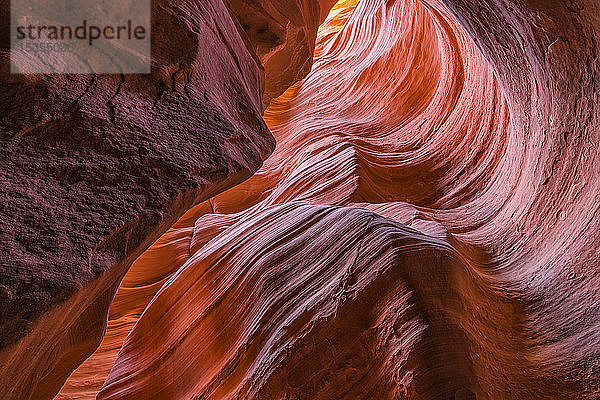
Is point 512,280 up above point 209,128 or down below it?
below

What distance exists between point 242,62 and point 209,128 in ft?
3.04

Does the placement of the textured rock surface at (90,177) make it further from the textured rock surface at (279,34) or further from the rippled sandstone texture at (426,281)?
the textured rock surface at (279,34)

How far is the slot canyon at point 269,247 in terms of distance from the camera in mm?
1623

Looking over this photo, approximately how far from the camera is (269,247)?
2.68 m

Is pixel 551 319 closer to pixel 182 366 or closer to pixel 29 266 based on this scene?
pixel 182 366

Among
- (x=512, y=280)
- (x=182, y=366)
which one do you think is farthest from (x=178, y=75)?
(x=512, y=280)

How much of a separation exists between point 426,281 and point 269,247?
2.95ft

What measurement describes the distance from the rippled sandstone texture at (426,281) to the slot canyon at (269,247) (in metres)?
0.01

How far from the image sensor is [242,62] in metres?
2.86

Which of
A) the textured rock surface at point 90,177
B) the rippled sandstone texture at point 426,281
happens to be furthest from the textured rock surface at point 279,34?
the textured rock surface at point 90,177

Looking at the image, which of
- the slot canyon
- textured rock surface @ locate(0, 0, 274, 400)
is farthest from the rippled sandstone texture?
textured rock surface @ locate(0, 0, 274, 400)

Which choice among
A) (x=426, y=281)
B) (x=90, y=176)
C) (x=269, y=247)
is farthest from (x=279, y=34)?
(x=90, y=176)

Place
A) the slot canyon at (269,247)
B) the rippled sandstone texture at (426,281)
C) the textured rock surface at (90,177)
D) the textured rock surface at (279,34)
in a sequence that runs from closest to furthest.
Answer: the textured rock surface at (90,177) → the slot canyon at (269,247) → the rippled sandstone texture at (426,281) → the textured rock surface at (279,34)

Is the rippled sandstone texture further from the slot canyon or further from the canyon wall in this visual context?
the canyon wall
